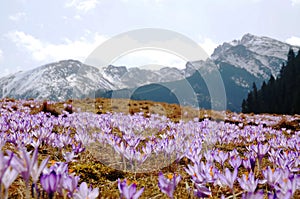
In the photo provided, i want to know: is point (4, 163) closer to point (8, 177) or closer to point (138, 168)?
point (8, 177)

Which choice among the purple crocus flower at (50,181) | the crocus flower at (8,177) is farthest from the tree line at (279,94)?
the crocus flower at (8,177)

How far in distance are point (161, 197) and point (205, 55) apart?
5.12m

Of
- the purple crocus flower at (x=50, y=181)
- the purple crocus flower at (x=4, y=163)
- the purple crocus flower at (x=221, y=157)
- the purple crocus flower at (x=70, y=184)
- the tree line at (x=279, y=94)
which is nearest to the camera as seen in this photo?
the purple crocus flower at (x=4, y=163)

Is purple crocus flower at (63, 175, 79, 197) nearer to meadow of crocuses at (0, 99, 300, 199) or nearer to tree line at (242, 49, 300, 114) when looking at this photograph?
meadow of crocuses at (0, 99, 300, 199)

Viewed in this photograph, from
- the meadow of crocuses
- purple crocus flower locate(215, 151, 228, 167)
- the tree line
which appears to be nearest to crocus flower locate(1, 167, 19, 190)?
the meadow of crocuses

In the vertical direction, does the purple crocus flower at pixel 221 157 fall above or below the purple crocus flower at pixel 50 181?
below

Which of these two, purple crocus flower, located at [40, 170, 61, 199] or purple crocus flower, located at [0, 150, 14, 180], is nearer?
purple crocus flower, located at [0, 150, 14, 180]

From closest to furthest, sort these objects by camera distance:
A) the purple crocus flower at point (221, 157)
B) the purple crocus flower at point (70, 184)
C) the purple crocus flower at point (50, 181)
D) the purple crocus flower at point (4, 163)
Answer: the purple crocus flower at point (4, 163)
the purple crocus flower at point (50, 181)
the purple crocus flower at point (70, 184)
the purple crocus flower at point (221, 157)

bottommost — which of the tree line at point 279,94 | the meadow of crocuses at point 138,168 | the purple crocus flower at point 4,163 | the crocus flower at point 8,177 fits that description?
the meadow of crocuses at point 138,168

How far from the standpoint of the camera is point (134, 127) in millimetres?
6297

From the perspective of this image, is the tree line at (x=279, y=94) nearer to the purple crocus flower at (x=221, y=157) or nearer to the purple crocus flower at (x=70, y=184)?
the purple crocus flower at (x=221, y=157)

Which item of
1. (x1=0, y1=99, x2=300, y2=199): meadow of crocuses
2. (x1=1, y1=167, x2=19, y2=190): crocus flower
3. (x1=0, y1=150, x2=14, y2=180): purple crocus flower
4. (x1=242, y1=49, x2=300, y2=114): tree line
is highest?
(x1=242, y1=49, x2=300, y2=114): tree line

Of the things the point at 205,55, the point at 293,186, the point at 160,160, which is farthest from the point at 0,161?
the point at 205,55

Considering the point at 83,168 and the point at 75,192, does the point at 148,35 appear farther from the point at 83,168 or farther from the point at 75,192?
the point at 75,192
